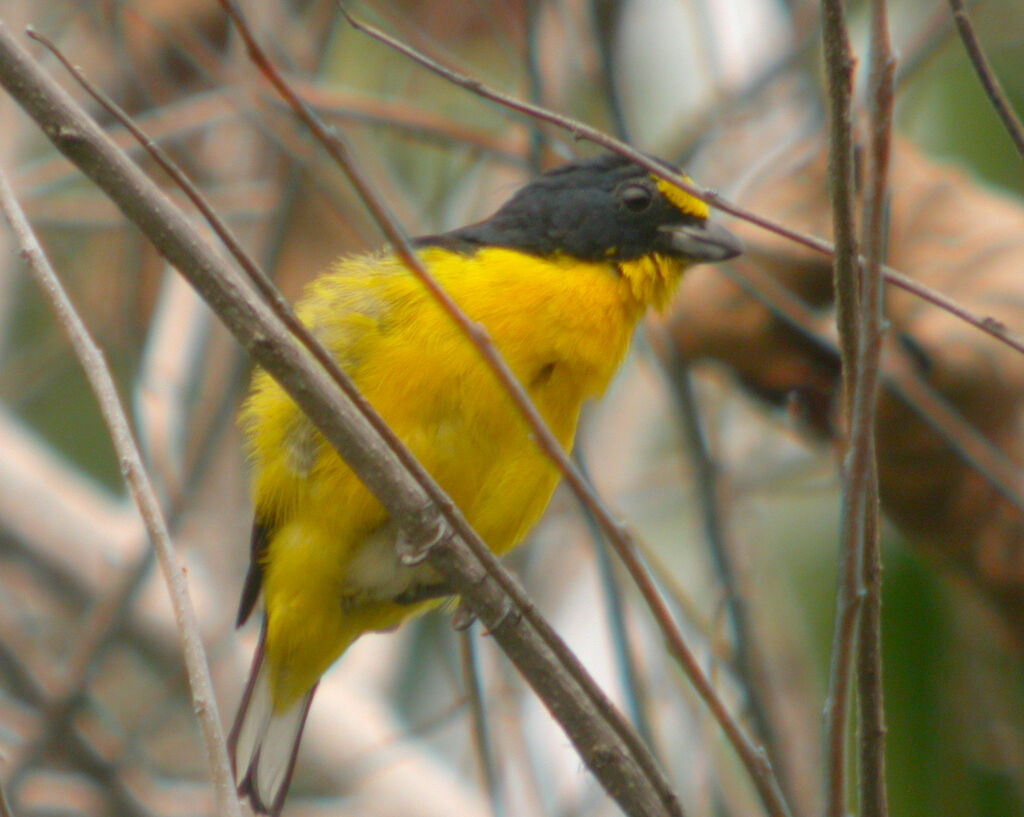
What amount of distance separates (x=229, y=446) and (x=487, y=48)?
2.85 meters

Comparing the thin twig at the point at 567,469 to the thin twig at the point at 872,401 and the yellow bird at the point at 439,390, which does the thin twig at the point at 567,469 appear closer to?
the thin twig at the point at 872,401

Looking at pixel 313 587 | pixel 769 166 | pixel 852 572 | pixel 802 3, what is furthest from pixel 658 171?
pixel 802 3

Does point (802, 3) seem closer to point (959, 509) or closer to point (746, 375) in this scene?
point (746, 375)

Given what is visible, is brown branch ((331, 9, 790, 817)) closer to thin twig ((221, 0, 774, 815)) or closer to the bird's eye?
thin twig ((221, 0, 774, 815))

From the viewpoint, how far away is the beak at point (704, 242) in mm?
3658

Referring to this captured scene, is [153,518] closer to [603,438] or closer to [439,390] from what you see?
[439,390]

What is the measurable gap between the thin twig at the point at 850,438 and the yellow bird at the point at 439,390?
1218 millimetres

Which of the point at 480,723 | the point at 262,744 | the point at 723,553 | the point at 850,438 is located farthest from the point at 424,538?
the point at 723,553

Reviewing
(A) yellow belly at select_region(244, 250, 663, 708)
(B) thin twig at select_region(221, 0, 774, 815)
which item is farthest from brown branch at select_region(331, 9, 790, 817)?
(A) yellow belly at select_region(244, 250, 663, 708)

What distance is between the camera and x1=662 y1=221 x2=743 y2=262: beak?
144 inches

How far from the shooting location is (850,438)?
1.81 metres

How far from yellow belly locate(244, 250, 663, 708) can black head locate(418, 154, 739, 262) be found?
10 centimetres

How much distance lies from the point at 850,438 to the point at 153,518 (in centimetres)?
102

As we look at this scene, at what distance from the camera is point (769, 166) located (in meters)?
4.93
